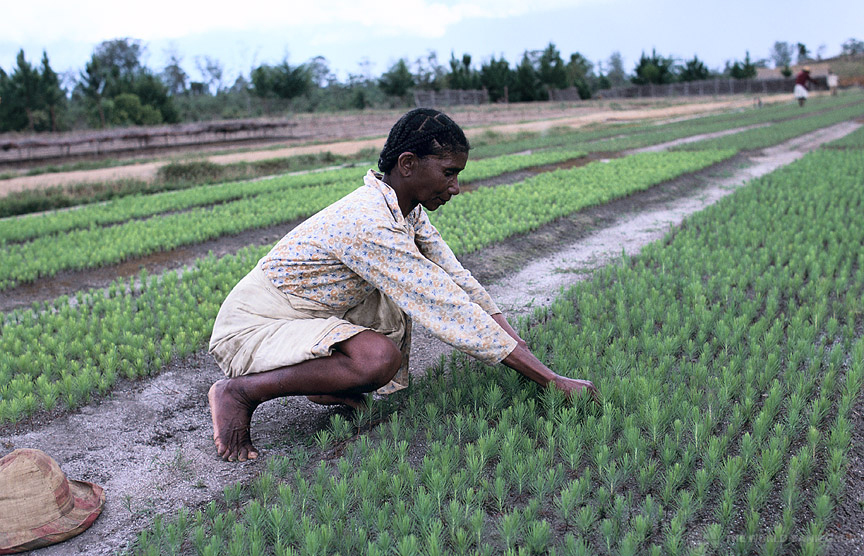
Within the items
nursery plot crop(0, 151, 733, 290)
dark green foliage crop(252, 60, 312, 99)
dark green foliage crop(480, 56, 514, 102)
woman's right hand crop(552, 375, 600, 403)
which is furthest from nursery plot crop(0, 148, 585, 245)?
dark green foliage crop(480, 56, 514, 102)

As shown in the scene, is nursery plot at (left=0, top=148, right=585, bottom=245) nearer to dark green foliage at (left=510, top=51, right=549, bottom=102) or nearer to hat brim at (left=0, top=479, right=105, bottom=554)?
hat brim at (left=0, top=479, right=105, bottom=554)

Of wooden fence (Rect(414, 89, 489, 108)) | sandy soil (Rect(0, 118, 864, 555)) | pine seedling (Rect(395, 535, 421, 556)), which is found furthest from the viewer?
wooden fence (Rect(414, 89, 489, 108))

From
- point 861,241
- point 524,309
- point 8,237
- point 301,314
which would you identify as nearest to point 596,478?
point 301,314

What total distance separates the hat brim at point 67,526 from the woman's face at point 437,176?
1.62 metres

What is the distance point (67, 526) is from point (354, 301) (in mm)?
1315

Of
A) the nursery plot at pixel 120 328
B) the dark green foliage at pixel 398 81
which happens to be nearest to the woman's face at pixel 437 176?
the nursery plot at pixel 120 328

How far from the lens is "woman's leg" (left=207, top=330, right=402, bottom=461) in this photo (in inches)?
104

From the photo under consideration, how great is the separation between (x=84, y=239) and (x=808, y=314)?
6988 millimetres

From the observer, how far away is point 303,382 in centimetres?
270

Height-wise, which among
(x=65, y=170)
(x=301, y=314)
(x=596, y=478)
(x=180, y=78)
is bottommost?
(x=596, y=478)

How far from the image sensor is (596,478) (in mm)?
2434

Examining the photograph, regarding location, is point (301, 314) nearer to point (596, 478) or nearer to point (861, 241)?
point (596, 478)

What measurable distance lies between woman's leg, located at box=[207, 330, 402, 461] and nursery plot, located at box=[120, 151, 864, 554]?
0.23 m

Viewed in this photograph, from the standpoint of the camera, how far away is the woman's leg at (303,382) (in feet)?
8.66
